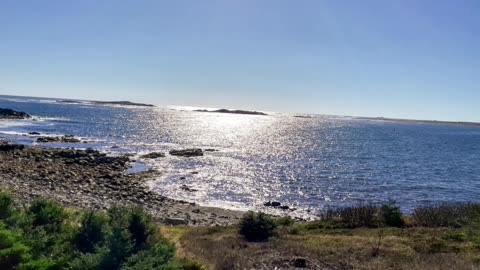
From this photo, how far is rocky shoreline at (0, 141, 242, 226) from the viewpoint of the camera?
29.4 metres

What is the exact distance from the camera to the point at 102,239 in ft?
39.3

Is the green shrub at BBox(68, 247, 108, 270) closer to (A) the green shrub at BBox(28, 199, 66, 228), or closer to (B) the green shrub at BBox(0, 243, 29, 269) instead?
(B) the green shrub at BBox(0, 243, 29, 269)

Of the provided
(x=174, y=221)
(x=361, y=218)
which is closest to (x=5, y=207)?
(x=174, y=221)

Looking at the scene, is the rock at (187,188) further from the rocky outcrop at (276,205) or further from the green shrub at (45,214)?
the green shrub at (45,214)

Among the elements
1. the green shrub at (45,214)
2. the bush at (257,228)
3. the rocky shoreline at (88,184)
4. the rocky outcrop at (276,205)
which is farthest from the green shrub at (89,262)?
the rocky outcrop at (276,205)

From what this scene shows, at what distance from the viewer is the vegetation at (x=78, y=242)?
9328 mm

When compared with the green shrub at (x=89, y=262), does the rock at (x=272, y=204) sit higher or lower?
lower

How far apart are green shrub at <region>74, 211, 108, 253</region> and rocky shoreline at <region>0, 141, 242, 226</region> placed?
11818mm

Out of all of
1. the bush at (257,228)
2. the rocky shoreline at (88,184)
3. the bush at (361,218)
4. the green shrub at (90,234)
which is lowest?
the rocky shoreline at (88,184)

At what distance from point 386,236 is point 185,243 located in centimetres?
881

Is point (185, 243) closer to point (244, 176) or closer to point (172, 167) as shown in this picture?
point (244, 176)

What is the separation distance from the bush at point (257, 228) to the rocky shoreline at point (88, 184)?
8.92m

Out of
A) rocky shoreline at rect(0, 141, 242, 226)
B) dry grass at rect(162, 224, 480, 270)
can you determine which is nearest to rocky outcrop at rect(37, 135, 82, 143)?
rocky shoreline at rect(0, 141, 242, 226)

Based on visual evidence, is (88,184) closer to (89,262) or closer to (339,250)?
(339,250)
